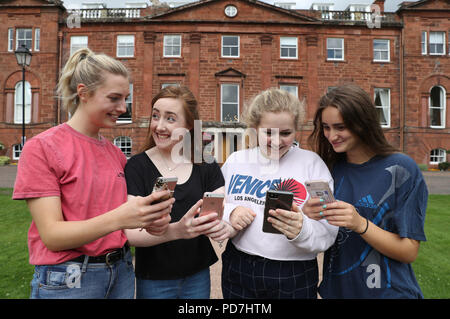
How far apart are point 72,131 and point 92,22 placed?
2095cm

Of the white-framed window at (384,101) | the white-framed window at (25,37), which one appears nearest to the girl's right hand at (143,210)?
the white-framed window at (384,101)

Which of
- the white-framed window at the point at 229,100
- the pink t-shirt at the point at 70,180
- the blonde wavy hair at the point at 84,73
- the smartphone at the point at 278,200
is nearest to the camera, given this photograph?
the pink t-shirt at the point at 70,180

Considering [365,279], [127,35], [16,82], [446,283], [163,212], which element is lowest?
[446,283]

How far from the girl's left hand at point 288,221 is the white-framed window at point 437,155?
2164 cm

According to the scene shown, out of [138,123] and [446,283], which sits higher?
[138,123]

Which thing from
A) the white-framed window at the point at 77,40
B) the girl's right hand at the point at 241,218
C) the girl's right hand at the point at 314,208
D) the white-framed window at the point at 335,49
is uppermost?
the white-framed window at the point at 77,40

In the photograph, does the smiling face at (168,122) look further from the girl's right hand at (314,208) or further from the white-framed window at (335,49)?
the white-framed window at (335,49)

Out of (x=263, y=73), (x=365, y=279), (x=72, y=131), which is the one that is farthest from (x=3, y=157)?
(x=365, y=279)

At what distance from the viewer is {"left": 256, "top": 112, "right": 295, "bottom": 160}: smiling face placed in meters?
1.86

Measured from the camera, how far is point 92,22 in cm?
1891

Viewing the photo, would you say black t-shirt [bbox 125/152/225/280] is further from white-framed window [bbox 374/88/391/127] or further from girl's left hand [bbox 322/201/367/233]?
white-framed window [bbox 374/88/391/127]

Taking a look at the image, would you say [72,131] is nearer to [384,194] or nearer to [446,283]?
[384,194]

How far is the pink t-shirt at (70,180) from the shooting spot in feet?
4.77

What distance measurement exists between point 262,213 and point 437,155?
22.0 m
